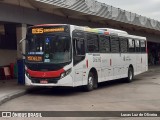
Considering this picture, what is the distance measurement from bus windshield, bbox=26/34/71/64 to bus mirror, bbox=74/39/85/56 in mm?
532

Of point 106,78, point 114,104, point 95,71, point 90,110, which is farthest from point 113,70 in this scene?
point 90,110

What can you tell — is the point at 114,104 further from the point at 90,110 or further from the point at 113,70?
the point at 113,70

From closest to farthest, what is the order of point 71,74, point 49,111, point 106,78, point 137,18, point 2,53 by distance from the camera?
point 49,111
point 71,74
point 106,78
point 2,53
point 137,18

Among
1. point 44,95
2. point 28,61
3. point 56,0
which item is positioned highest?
point 56,0

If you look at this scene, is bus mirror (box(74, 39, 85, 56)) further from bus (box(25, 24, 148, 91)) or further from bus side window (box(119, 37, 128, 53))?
bus side window (box(119, 37, 128, 53))

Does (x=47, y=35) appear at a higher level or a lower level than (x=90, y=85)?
higher

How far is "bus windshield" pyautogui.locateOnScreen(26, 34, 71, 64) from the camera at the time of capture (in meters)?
16.7

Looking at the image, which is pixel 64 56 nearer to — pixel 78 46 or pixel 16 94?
pixel 78 46

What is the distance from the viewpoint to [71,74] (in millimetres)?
16734

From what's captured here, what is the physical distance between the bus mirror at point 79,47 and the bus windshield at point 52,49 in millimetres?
532

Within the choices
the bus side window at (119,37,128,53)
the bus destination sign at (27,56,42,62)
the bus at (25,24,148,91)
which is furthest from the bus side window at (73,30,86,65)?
the bus side window at (119,37,128,53)

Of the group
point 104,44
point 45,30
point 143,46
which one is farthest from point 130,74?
point 45,30

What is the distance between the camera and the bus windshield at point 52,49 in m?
16.7

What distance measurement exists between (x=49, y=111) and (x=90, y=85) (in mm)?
6449
